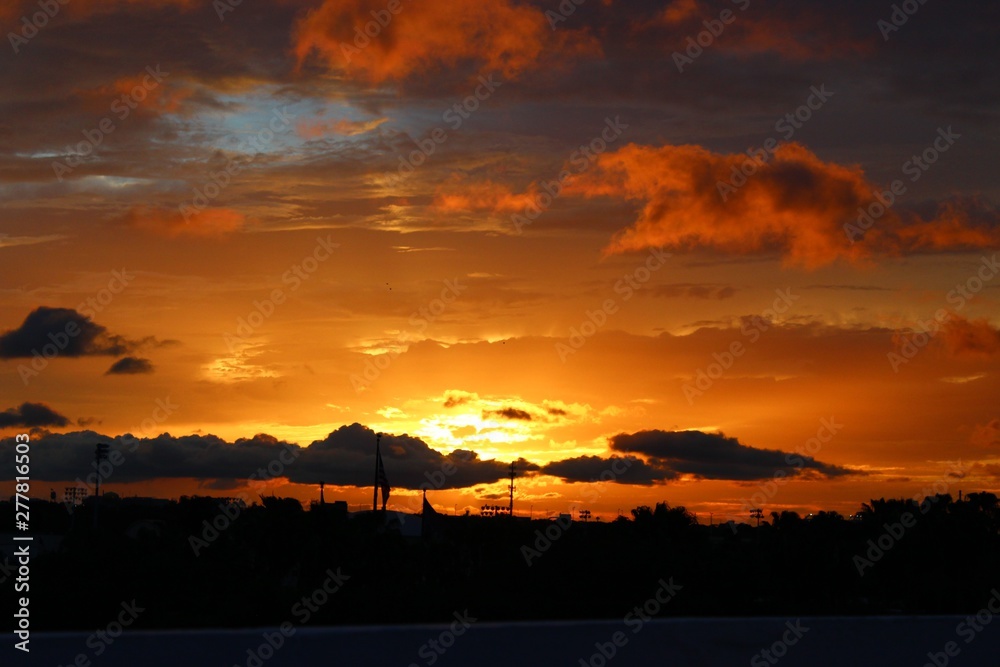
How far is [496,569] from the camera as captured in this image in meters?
54.8

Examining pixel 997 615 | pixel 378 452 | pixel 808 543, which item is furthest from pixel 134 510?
pixel 997 615

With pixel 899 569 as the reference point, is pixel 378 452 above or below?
above

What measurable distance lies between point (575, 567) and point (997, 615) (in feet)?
156

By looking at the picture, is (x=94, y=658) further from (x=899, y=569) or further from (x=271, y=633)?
(x=899, y=569)

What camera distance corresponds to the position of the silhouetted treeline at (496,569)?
138 feet

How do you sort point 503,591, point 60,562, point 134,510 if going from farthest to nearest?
point 134,510
point 503,591
point 60,562

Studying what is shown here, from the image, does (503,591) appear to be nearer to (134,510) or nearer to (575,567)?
(575,567)

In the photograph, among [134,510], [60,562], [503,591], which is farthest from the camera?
[134,510]

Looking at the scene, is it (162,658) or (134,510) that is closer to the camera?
(162,658)

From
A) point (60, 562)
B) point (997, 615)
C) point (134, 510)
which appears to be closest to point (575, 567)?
point (60, 562)

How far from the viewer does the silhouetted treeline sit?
42094 mm

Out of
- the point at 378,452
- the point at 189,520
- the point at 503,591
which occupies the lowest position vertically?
the point at 503,591

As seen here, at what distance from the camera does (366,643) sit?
228 inches

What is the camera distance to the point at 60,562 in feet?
147
